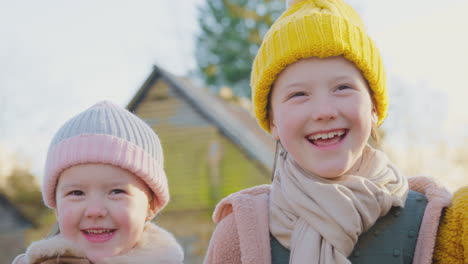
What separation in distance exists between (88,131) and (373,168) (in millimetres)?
1310

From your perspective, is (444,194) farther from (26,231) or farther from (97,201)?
(26,231)

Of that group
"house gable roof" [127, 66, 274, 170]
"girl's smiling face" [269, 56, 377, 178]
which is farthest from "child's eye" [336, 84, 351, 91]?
"house gable roof" [127, 66, 274, 170]

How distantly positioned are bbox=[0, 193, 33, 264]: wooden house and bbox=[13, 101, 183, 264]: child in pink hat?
44.6ft

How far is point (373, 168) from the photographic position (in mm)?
2223

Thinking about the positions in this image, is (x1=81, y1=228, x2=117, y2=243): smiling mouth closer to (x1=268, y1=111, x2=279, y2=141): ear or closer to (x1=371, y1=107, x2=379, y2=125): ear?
(x1=268, y1=111, x2=279, y2=141): ear

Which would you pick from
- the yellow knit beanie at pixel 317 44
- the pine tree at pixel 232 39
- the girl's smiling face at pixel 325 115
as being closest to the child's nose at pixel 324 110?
the girl's smiling face at pixel 325 115

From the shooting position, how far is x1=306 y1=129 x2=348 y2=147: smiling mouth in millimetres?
2150

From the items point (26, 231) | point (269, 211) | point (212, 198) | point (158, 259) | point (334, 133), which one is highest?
point (334, 133)

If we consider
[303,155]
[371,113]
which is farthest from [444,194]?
[303,155]

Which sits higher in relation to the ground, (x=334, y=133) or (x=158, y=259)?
(x=334, y=133)

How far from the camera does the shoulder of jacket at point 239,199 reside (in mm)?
2342

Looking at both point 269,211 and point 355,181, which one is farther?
point 269,211

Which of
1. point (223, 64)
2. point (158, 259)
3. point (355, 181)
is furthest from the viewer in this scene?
point (223, 64)

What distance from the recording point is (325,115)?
2.10m
